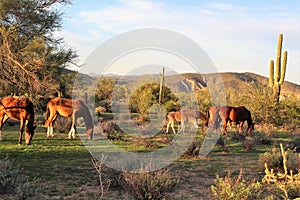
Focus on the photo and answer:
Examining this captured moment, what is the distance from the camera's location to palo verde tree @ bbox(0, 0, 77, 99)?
39.8 ft

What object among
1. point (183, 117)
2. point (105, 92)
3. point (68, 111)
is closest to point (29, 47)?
point (68, 111)

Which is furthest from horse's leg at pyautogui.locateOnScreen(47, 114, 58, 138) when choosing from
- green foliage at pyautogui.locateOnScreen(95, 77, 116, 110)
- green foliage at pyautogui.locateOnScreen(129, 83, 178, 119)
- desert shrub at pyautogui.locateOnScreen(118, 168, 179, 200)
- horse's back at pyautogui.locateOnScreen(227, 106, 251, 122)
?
green foliage at pyautogui.locateOnScreen(95, 77, 116, 110)

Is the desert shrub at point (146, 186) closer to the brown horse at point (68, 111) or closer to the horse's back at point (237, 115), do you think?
the brown horse at point (68, 111)

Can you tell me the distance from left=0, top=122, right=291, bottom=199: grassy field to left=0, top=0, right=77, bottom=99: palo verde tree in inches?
88.6

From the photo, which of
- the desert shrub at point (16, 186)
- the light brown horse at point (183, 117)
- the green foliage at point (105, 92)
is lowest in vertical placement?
the desert shrub at point (16, 186)

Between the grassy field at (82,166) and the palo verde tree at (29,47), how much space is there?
7.38 ft

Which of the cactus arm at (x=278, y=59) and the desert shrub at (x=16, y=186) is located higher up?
the cactus arm at (x=278, y=59)

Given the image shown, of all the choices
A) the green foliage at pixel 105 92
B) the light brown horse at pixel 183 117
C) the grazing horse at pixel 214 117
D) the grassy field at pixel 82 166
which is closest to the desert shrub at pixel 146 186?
the grassy field at pixel 82 166

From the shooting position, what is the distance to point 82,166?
350 inches

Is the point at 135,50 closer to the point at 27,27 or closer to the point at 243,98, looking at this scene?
the point at 27,27

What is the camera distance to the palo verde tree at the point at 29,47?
39.8 feet

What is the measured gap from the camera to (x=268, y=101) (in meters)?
24.2

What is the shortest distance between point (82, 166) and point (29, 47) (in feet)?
32.8

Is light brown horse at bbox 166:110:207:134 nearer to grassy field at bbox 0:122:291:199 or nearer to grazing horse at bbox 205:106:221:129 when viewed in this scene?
grazing horse at bbox 205:106:221:129
